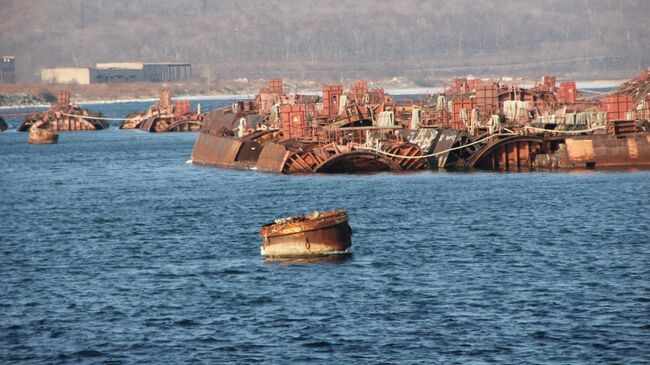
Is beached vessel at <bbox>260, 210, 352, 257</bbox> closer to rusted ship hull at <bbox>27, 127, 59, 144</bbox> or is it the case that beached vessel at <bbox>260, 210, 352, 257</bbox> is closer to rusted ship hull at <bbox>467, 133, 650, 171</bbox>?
rusted ship hull at <bbox>467, 133, 650, 171</bbox>

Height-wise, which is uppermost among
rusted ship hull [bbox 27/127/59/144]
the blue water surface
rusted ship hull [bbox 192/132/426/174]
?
rusted ship hull [bbox 27/127/59/144]

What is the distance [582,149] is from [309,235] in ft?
150

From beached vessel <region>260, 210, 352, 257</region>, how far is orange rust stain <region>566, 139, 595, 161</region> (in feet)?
143

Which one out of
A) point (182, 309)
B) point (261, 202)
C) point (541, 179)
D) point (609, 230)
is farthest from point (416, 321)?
point (541, 179)

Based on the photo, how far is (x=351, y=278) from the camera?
4506cm

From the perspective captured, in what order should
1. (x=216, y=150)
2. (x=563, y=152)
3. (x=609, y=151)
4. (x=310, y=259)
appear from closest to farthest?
(x=310, y=259), (x=609, y=151), (x=563, y=152), (x=216, y=150)

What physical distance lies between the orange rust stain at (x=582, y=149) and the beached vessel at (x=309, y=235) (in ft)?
143

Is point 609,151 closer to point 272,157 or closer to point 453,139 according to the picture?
point 453,139

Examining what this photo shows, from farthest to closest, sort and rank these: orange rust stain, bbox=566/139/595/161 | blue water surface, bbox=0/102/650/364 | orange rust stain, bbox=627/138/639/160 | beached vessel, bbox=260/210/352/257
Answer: orange rust stain, bbox=566/139/595/161 → orange rust stain, bbox=627/138/639/160 → beached vessel, bbox=260/210/352/257 → blue water surface, bbox=0/102/650/364

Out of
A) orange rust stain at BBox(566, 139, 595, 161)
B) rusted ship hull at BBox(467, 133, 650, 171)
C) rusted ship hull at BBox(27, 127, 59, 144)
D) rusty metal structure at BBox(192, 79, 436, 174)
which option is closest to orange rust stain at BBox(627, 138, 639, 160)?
rusted ship hull at BBox(467, 133, 650, 171)

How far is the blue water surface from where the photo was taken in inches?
1379

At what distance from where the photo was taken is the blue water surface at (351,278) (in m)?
35.0

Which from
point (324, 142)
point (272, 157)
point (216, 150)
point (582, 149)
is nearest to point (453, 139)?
point (582, 149)

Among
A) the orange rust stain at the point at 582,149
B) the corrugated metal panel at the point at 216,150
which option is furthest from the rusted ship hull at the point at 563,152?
the corrugated metal panel at the point at 216,150
